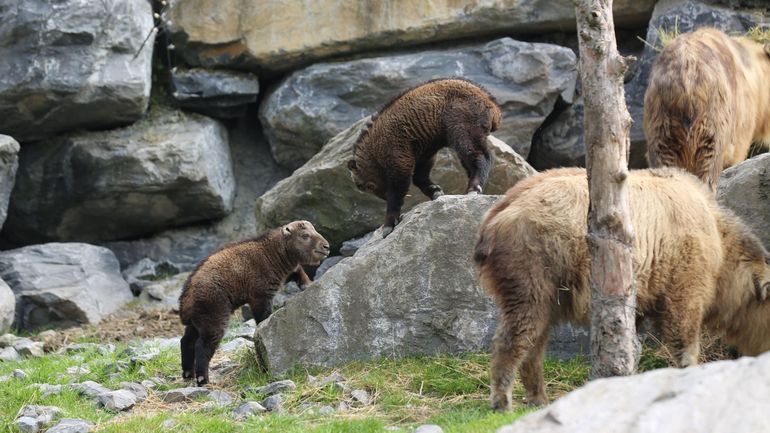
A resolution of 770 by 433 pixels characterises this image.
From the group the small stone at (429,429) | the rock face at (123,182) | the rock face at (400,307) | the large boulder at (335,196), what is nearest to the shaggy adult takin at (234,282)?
the rock face at (400,307)

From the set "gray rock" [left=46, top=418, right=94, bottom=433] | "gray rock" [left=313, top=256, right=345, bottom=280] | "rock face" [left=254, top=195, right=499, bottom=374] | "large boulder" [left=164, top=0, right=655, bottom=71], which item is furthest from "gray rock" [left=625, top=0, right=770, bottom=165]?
"gray rock" [left=46, top=418, right=94, bottom=433]

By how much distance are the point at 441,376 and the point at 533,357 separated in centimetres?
122

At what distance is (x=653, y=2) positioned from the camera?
15.2 m

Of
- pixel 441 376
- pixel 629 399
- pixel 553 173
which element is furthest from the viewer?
pixel 441 376

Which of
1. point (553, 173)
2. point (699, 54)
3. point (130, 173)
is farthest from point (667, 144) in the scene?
point (130, 173)

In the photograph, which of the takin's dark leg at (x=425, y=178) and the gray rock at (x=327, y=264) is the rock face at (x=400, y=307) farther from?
the gray rock at (x=327, y=264)

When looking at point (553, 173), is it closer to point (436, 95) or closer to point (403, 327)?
point (403, 327)

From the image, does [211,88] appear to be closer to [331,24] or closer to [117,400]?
[331,24]

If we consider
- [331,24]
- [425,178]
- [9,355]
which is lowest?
[9,355]

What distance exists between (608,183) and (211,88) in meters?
9.72

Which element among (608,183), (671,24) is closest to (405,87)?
(671,24)

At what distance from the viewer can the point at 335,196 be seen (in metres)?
13.3

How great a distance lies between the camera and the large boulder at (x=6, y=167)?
14594 mm

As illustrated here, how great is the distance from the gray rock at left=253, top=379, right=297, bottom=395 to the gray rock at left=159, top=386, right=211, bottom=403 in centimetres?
51
